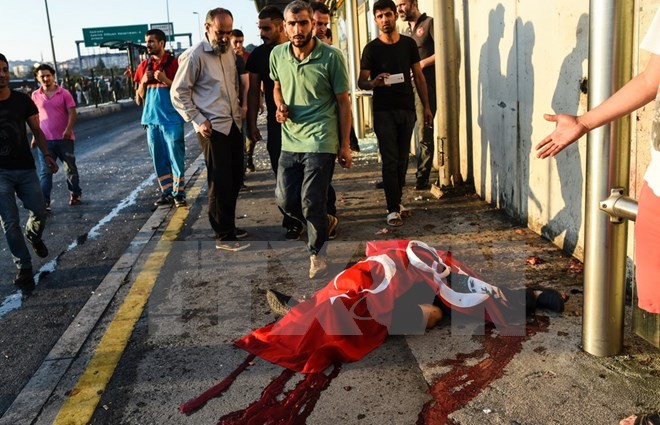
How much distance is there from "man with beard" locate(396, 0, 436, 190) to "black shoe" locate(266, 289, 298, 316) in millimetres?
3335

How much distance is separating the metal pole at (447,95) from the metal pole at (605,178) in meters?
3.72

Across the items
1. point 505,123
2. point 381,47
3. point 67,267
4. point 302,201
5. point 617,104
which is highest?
point 381,47

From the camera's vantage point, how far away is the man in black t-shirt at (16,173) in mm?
5328

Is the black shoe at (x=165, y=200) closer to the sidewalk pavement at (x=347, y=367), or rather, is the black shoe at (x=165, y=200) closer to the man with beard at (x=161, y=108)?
the man with beard at (x=161, y=108)

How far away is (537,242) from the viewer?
5.04m

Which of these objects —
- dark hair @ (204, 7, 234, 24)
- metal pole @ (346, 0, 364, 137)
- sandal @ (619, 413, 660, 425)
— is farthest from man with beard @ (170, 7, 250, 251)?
metal pole @ (346, 0, 364, 137)

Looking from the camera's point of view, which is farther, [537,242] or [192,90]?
[192,90]

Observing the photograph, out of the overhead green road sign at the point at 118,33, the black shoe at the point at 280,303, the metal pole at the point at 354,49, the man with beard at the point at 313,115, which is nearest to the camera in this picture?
the black shoe at the point at 280,303

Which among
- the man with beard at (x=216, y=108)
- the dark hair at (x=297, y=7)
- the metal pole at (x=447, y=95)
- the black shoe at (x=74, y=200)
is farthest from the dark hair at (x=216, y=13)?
the black shoe at (x=74, y=200)

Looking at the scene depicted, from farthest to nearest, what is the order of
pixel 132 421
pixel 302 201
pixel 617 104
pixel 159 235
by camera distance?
pixel 159 235 → pixel 302 201 → pixel 132 421 → pixel 617 104

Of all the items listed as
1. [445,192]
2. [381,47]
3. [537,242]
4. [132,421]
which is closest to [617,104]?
[132,421]

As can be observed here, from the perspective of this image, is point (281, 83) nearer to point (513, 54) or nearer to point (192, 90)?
point (192, 90)

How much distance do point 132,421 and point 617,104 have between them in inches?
98.0

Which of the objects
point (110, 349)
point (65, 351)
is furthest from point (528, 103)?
point (65, 351)
